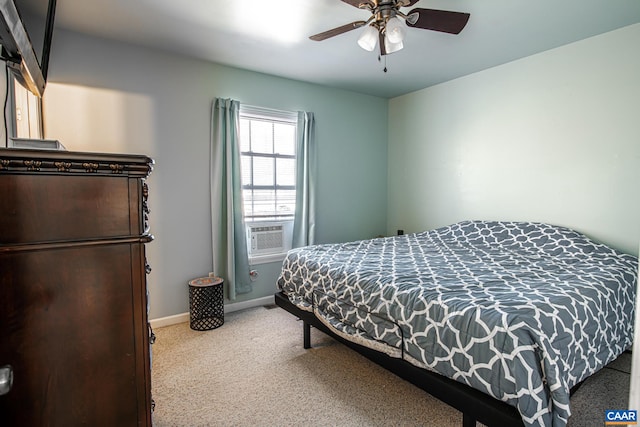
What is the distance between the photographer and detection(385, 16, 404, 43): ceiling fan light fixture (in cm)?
194

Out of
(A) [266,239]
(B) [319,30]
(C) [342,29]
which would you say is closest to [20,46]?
(C) [342,29]

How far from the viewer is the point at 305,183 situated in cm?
382

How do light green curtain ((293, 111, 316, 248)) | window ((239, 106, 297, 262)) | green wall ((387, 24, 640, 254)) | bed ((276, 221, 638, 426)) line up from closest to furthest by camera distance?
bed ((276, 221, 638, 426)) → green wall ((387, 24, 640, 254)) → window ((239, 106, 297, 262)) → light green curtain ((293, 111, 316, 248))

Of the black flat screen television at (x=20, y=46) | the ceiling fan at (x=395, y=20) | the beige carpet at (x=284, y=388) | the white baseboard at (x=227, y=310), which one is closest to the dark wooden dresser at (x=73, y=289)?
the black flat screen television at (x=20, y=46)

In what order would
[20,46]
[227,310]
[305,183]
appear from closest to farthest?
[20,46] < [227,310] < [305,183]

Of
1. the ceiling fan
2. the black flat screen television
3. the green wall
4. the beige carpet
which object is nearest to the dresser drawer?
the black flat screen television

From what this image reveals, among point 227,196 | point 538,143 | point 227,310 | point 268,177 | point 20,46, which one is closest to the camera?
point 20,46

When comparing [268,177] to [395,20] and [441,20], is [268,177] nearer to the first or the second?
[395,20]

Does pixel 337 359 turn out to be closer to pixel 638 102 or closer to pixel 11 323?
pixel 11 323

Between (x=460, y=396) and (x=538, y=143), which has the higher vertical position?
(x=538, y=143)

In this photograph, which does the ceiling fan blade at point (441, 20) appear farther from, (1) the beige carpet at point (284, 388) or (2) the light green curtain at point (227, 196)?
(1) the beige carpet at point (284, 388)

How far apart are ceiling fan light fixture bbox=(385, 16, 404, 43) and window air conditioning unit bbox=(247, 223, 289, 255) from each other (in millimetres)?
2324

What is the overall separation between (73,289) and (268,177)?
2.84 meters

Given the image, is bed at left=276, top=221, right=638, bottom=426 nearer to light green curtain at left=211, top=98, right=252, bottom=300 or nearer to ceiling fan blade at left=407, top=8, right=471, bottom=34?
light green curtain at left=211, top=98, right=252, bottom=300
